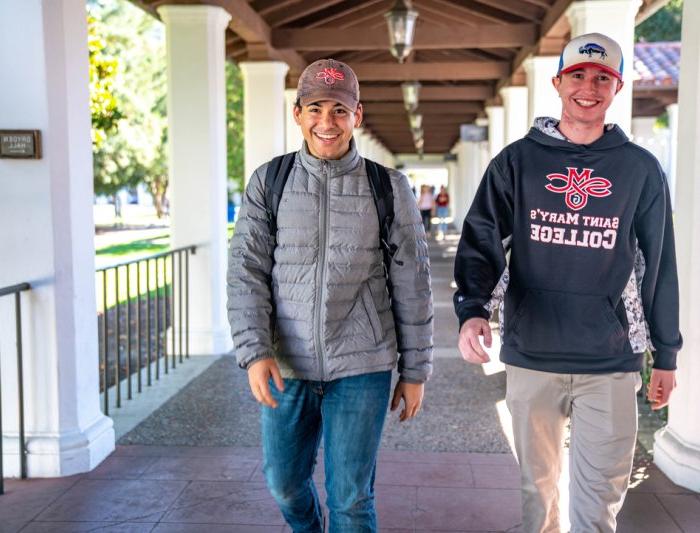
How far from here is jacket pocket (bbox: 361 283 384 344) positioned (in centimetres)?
262

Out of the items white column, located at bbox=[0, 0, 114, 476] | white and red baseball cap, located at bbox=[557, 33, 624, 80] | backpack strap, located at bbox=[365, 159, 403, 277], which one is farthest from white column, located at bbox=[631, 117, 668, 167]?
backpack strap, located at bbox=[365, 159, 403, 277]

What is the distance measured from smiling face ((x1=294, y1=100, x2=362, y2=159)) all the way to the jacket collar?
0.05 feet

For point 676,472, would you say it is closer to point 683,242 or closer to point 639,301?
point 683,242

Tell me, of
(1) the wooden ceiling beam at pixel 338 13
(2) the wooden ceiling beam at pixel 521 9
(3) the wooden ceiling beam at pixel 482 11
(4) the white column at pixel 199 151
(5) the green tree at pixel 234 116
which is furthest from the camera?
(5) the green tree at pixel 234 116

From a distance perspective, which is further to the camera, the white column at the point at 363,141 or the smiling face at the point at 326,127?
the white column at the point at 363,141

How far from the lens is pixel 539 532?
2713 millimetres

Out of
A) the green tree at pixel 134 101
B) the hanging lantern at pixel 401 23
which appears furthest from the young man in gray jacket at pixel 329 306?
the green tree at pixel 134 101

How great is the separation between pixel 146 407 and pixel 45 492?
1.68 metres

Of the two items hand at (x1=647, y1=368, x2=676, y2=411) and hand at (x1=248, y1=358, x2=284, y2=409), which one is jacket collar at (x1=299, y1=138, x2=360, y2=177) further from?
hand at (x1=647, y1=368, x2=676, y2=411)

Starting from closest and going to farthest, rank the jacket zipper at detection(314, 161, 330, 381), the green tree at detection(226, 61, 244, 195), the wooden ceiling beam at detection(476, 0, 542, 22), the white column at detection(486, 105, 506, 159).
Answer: the jacket zipper at detection(314, 161, 330, 381)
the wooden ceiling beam at detection(476, 0, 542, 22)
the white column at detection(486, 105, 506, 159)
the green tree at detection(226, 61, 244, 195)

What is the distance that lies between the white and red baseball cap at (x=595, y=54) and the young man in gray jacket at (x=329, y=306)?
66 centimetres

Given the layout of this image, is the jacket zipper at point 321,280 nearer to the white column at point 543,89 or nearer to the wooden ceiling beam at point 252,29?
the wooden ceiling beam at point 252,29

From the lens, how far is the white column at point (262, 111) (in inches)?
380

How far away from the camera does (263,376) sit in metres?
2.52
